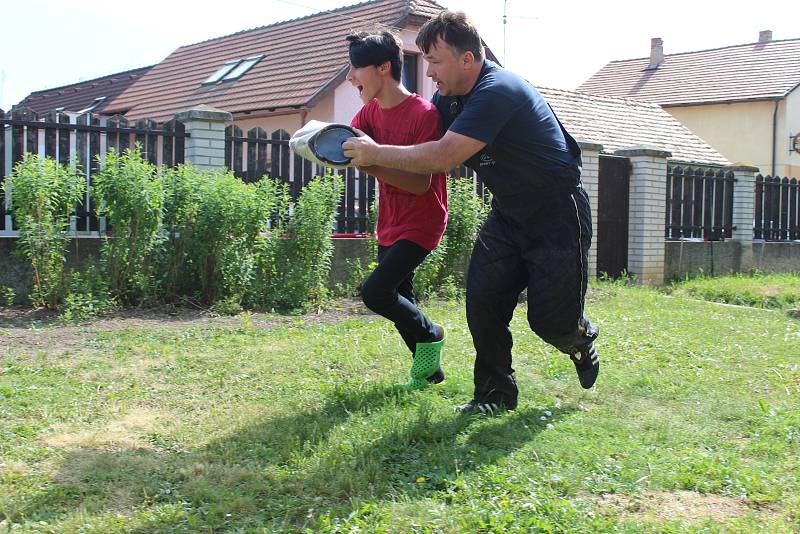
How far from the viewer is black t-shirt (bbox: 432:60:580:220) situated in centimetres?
380

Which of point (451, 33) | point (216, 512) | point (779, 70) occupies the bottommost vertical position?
point (216, 512)

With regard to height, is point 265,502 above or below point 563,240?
below

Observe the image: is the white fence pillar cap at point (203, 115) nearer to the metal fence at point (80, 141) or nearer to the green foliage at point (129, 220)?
the metal fence at point (80, 141)

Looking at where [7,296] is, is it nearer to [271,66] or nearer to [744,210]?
[744,210]

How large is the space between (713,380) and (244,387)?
9.89 ft

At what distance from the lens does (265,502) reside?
317 centimetres

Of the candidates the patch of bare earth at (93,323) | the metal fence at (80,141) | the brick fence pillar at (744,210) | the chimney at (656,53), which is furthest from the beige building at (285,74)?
the chimney at (656,53)

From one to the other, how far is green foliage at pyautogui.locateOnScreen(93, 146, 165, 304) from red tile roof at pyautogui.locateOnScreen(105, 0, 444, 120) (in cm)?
1161

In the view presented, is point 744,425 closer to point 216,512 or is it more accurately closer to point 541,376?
point 541,376

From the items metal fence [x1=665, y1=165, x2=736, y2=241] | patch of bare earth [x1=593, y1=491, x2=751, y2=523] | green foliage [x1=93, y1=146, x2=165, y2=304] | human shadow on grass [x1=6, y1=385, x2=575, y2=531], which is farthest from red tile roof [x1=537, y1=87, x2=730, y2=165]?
patch of bare earth [x1=593, y1=491, x2=751, y2=523]

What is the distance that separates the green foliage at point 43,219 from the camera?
24.8ft

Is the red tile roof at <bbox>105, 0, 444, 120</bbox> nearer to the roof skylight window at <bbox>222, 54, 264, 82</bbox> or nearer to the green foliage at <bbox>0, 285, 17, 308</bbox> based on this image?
the roof skylight window at <bbox>222, 54, 264, 82</bbox>

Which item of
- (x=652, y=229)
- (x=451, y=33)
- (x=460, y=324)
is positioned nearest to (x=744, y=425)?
(x=451, y=33)

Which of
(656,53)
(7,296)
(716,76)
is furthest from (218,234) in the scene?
(656,53)
